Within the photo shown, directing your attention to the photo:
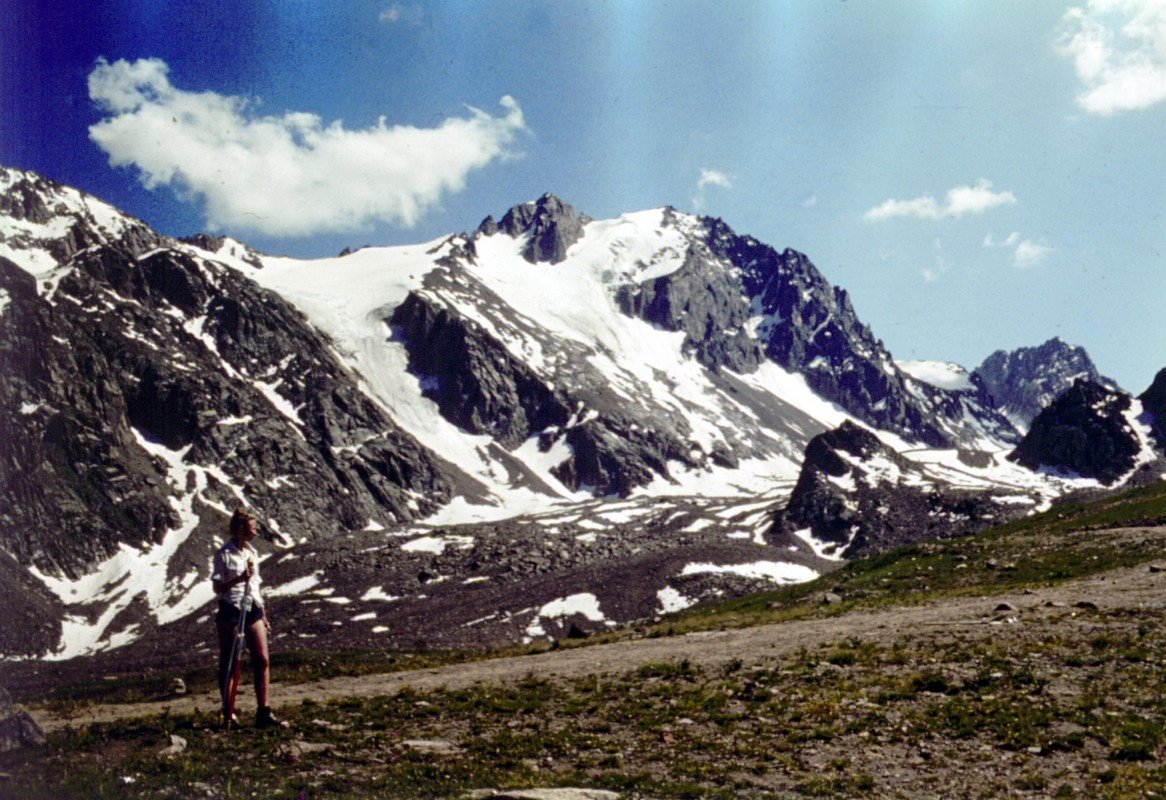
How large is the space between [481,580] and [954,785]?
13045cm

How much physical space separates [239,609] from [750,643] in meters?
19.5

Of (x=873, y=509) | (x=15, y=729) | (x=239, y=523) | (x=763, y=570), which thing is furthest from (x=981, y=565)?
(x=873, y=509)

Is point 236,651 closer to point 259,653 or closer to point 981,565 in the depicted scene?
point 259,653

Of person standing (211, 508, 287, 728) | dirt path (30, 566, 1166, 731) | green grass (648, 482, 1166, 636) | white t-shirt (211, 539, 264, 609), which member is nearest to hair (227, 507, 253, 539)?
person standing (211, 508, 287, 728)

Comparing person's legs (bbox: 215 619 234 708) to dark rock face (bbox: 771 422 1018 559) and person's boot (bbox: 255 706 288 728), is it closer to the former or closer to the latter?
person's boot (bbox: 255 706 288 728)

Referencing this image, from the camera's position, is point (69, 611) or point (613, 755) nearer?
point (613, 755)

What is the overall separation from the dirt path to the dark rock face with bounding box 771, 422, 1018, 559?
122306 mm

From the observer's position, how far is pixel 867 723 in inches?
707

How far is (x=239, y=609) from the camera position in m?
17.7

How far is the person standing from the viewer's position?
17531 mm

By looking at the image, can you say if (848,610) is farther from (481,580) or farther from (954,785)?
(481,580)

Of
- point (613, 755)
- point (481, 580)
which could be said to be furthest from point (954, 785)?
point (481, 580)

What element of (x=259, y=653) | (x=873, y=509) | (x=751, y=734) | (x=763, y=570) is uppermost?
(x=259, y=653)

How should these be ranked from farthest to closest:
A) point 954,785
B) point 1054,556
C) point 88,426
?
point 88,426
point 1054,556
point 954,785
